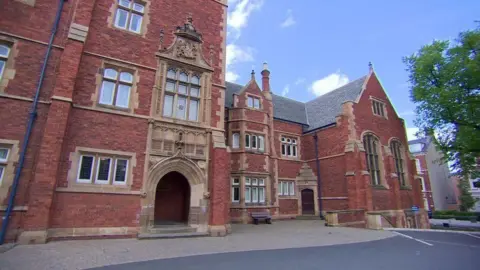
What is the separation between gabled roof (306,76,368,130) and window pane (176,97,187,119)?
14.0 metres

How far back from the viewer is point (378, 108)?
75.3ft

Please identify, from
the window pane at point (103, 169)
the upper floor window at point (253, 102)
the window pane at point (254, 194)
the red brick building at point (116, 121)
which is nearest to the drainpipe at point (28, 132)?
the red brick building at point (116, 121)

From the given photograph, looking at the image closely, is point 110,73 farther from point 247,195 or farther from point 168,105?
point 247,195

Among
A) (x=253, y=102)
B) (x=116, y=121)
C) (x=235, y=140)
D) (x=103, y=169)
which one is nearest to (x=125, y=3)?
(x=116, y=121)

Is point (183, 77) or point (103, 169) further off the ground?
point (183, 77)

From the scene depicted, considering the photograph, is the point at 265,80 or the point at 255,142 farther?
the point at 265,80

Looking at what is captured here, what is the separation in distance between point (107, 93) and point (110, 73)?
36.1 inches

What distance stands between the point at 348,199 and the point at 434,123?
7.57 m

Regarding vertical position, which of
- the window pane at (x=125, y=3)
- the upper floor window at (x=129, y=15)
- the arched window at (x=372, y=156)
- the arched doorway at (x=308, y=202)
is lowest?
the arched doorway at (x=308, y=202)

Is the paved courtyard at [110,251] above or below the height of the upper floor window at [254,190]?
below

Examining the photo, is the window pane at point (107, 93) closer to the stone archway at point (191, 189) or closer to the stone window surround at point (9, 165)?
the stone window surround at point (9, 165)

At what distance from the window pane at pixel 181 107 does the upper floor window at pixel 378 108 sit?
1792cm

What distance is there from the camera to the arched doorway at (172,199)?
1252 centimetres

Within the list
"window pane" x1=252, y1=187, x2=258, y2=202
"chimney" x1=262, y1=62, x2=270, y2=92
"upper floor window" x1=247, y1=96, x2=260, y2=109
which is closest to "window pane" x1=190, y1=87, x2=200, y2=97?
"upper floor window" x1=247, y1=96, x2=260, y2=109
